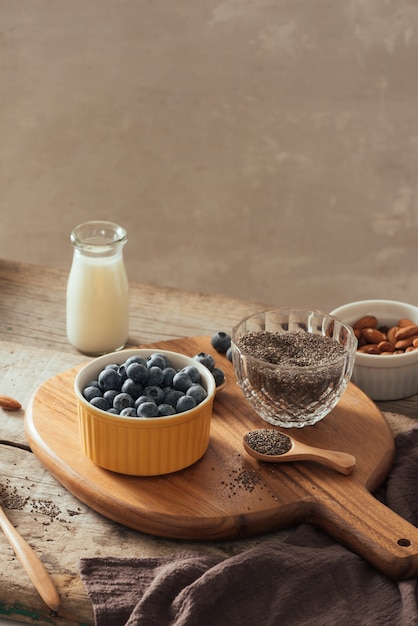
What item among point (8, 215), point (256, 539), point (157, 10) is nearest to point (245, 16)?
point (157, 10)

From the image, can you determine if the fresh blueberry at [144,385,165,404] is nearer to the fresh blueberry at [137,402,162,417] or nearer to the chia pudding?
the fresh blueberry at [137,402,162,417]

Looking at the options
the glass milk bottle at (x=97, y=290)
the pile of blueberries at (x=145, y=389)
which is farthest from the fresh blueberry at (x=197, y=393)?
the glass milk bottle at (x=97, y=290)

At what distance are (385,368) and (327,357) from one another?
210mm

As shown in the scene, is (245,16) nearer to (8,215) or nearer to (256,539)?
(8,215)

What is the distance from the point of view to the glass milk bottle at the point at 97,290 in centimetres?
158

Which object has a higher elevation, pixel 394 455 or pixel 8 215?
pixel 394 455

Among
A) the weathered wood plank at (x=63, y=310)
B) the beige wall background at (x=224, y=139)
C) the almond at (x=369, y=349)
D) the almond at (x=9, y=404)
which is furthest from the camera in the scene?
the beige wall background at (x=224, y=139)

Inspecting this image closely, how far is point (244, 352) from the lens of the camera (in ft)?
4.25

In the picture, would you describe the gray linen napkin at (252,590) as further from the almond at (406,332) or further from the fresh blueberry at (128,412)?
the almond at (406,332)

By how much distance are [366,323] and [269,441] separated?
0.42 metres

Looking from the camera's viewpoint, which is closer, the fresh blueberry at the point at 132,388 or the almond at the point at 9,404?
the fresh blueberry at the point at 132,388

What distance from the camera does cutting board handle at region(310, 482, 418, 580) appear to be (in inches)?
41.5

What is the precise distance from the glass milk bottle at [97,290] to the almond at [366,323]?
43 cm

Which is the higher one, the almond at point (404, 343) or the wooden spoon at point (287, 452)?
the wooden spoon at point (287, 452)
